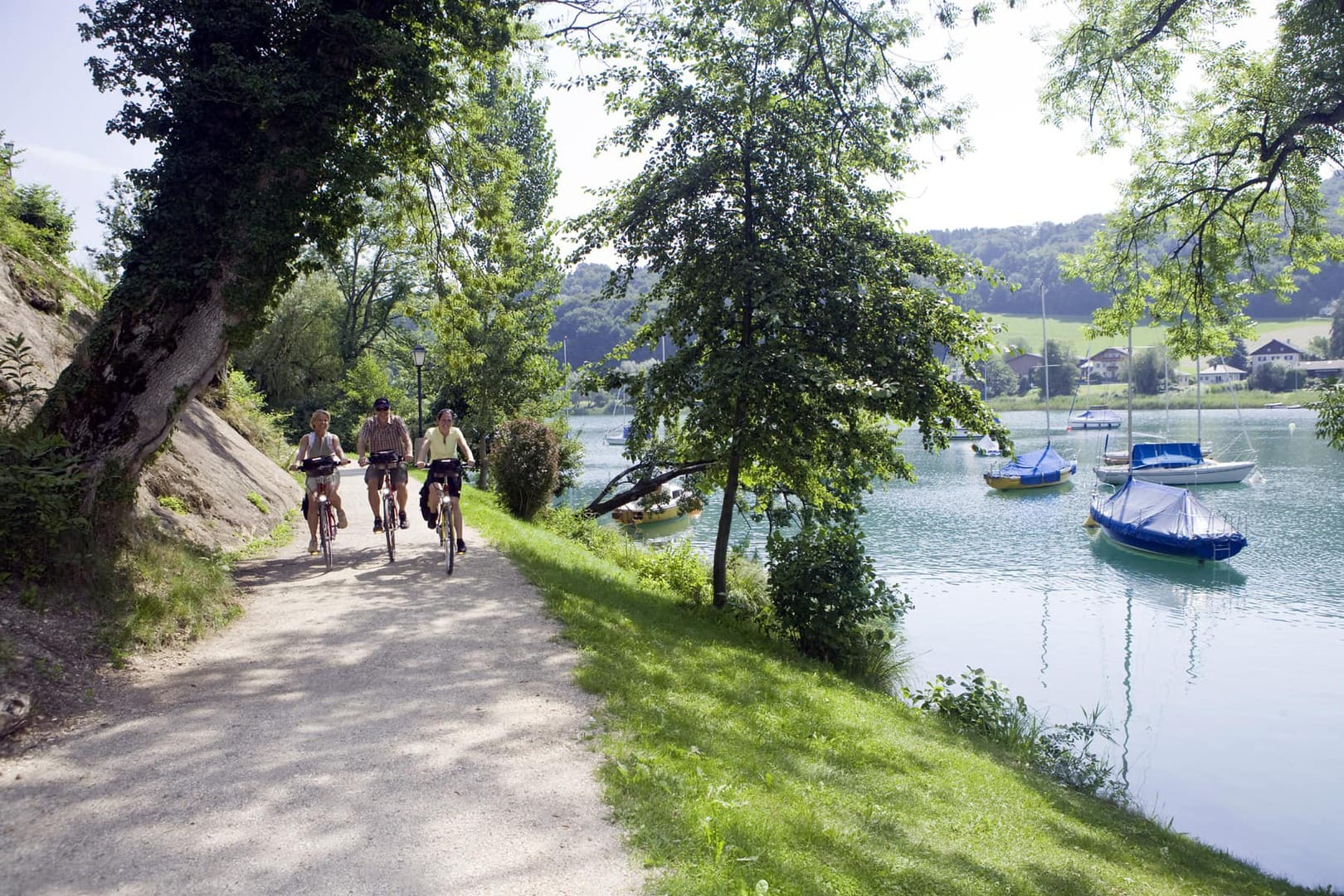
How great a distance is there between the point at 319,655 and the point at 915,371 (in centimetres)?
702

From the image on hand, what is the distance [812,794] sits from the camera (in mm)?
5105

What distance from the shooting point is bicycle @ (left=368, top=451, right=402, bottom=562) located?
400 inches

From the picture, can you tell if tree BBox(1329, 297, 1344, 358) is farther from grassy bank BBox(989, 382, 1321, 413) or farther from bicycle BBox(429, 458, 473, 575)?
bicycle BBox(429, 458, 473, 575)

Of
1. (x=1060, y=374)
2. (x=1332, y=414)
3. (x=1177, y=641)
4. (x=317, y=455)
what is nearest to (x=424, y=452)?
(x=317, y=455)

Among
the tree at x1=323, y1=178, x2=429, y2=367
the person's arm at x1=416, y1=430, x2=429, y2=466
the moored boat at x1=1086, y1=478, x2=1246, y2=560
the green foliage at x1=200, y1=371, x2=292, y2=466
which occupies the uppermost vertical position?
the tree at x1=323, y1=178, x2=429, y2=367

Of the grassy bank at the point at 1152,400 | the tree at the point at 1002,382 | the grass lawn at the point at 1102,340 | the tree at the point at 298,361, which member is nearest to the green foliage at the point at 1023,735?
the tree at the point at 298,361

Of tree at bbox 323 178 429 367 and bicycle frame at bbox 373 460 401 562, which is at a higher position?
tree at bbox 323 178 429 367

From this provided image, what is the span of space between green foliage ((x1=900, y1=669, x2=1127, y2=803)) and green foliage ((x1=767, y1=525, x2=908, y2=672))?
3.72 feet

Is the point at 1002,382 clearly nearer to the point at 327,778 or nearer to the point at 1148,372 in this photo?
the point at 1148,372

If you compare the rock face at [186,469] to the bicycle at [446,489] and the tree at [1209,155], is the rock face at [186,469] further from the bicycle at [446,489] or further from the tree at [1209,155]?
the tree at [1209,155]

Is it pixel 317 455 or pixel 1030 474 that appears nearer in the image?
pixel 317 455

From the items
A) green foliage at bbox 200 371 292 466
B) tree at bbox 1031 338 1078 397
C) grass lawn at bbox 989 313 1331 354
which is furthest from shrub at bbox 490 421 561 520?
tree at bbox 1031 338 1078 397

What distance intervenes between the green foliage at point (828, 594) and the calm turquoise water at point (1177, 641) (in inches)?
167

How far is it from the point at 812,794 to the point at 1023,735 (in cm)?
676
